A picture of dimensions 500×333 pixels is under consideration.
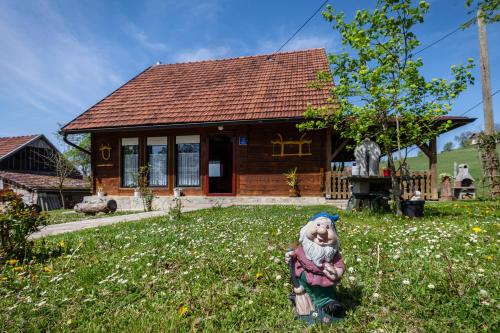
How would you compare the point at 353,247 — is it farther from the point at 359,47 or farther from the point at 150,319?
the point at 359,47

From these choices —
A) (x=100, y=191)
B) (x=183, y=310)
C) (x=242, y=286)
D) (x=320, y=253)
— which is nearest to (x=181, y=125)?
(x=100, y=191)

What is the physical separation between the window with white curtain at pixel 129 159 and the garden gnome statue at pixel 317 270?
12989 millimetres

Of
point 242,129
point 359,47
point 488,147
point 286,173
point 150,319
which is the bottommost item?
point 150,319

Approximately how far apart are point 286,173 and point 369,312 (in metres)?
10.2

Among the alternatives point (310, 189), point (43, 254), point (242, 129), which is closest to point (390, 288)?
point (43, 254)

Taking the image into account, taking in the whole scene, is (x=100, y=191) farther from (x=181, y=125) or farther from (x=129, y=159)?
(x=181, y=125)

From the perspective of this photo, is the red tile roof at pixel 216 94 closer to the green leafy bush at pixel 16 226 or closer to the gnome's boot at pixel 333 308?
the green leafy bush at pixel 16 226

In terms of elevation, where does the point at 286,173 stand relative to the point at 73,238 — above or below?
above

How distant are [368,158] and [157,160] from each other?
9064 millimetres

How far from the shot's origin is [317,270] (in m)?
2.32

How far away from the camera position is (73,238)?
19.3 feet

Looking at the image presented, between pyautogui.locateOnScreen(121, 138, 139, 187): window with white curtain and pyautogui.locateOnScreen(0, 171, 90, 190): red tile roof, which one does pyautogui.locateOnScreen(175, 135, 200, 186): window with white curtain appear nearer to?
pyautogui.locateOnScreen(121, 138, 139, 187): window with white curtain

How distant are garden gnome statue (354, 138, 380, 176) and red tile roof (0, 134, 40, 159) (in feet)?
94.8

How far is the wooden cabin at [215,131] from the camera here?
1247cm
